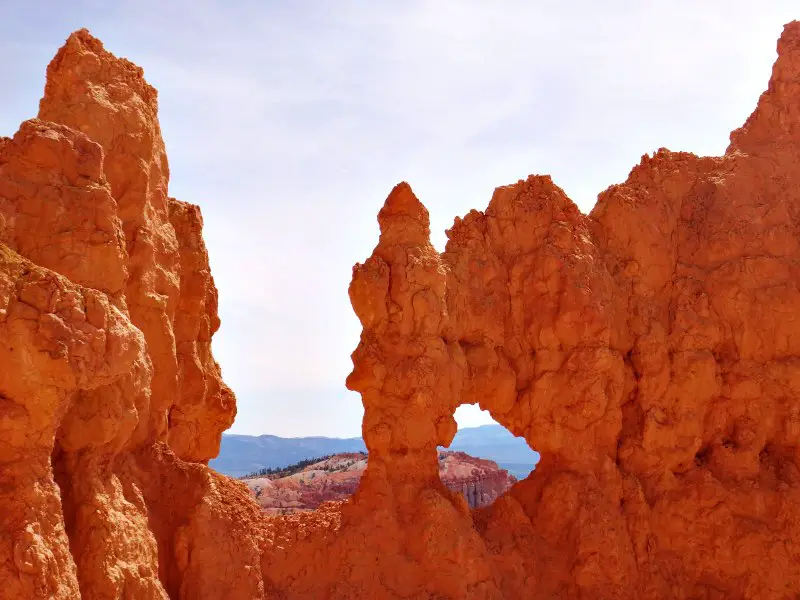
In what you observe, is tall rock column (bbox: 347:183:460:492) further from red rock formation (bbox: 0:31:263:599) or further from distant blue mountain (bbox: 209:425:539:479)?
distant blue mountain (bbox: 209:425:539:479)

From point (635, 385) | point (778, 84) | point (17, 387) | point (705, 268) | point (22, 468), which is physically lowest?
point (22, 468)

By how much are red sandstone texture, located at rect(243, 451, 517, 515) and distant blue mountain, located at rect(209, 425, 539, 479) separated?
2334 cm

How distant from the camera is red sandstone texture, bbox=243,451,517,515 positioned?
25.8 metres

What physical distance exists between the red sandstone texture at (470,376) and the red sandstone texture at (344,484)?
1183 centimetres

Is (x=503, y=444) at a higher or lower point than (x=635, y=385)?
higher

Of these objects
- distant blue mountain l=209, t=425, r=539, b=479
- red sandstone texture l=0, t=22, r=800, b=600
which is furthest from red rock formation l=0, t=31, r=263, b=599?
distant blue mountain l=209, t=425, r=539, b=479

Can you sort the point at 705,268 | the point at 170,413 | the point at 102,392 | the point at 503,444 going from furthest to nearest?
the point at 503,444, the point at 705,268, the point at 170,413, the point at 102,392

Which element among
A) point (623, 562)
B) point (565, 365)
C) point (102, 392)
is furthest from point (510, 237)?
point (102, 392)

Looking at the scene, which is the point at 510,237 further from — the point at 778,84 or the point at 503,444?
the point at 503,444

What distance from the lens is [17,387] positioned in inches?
265

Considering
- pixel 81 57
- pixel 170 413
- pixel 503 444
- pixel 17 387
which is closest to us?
pixel 17 387

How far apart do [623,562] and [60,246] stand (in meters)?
7.96

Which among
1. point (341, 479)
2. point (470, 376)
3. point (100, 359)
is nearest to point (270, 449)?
point (341, 479)

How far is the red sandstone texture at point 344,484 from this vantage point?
2575cm
